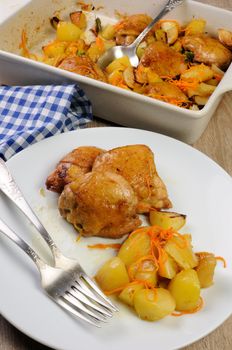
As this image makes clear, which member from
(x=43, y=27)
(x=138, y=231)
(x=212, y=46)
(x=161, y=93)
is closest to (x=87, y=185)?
(x=138, y=231)

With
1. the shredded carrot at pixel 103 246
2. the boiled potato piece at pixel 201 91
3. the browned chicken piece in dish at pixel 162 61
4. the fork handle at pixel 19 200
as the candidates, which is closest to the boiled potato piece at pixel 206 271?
the shredded carrot at pixel 103 246

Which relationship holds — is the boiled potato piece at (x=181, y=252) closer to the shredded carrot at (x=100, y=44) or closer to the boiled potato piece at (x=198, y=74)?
the boiled potato piece at (x=198, y=74)

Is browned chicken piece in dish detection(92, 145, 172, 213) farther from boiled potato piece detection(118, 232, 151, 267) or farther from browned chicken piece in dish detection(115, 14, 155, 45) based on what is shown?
browned chicken piece in dish detection(115, 14, 155, 45)

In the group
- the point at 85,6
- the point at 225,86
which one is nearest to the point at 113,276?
the point at 225,86

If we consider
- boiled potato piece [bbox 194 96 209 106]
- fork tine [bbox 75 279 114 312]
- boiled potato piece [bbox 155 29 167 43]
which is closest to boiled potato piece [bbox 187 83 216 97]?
boiled potato piece [bbox 194 96 209 106]

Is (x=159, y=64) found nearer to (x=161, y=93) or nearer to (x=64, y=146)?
(x=161, y=93)
